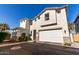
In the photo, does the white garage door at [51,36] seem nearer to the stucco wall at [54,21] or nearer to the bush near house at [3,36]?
the stucco wall at [54,21]

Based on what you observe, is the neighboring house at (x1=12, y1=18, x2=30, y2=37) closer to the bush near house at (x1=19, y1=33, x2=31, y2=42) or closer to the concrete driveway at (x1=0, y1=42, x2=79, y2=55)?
the bush near house at (x1=19, y1=33, x2=31, y2=42)

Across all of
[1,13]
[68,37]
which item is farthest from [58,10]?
[1,13]

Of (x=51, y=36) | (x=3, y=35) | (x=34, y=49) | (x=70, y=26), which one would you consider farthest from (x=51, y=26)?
(x=3, y=35)

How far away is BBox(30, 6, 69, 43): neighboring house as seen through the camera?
9844 mm

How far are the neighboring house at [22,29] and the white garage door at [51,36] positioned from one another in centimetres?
100

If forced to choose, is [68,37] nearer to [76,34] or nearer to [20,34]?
[76,34]

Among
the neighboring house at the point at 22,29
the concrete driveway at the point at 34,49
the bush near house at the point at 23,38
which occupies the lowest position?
the concrete driveway at the point at 34,49

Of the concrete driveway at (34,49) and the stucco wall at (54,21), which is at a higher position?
the stucco wall at (54,21)

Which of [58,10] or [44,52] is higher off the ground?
[58,10]

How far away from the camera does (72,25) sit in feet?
32.9

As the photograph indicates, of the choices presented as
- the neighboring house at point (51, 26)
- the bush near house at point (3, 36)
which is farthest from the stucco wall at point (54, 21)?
the bush near house at point (3, 36)

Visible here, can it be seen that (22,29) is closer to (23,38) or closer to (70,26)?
(23,38)

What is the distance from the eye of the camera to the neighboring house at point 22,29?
9.76 m
